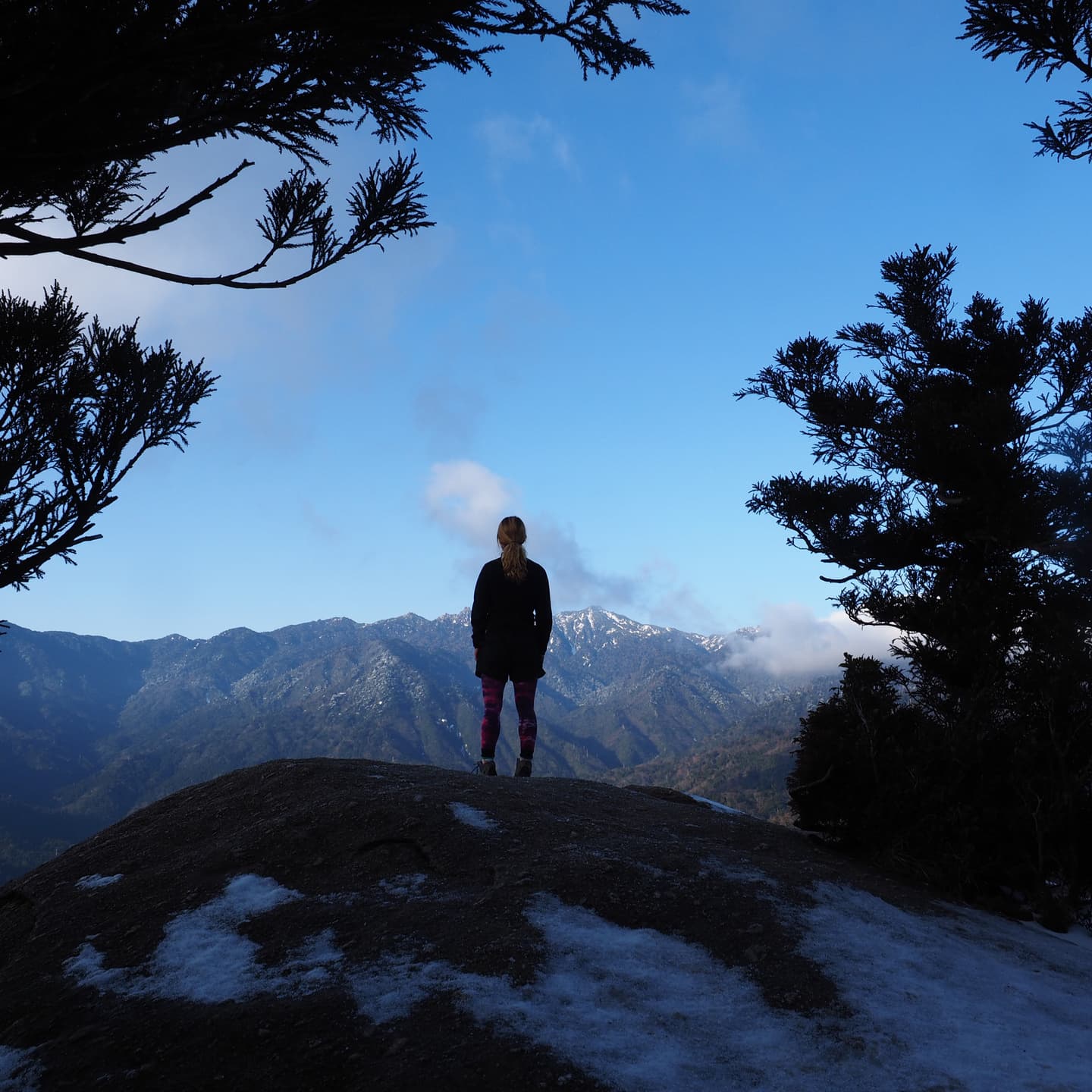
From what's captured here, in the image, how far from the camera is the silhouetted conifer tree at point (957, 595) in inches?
303

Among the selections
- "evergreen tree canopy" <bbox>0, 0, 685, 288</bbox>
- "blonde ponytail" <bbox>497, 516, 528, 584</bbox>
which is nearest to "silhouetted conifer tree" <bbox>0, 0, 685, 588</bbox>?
"evergreen tree canopy" <bbox>0, 0, 685, 288</bbox>

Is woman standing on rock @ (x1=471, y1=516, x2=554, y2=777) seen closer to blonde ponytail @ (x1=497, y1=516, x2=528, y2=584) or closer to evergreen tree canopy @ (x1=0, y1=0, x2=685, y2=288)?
blonde ponytail @ (x1=497, y1=516, x2=528, y2=584)

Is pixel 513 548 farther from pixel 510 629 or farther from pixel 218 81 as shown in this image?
pixel 218 81

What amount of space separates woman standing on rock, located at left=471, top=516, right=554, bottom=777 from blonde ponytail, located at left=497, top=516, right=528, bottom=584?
0.01 meters

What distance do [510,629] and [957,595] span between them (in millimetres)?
5634

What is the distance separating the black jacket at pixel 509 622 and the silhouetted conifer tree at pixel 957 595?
3748 millimetres

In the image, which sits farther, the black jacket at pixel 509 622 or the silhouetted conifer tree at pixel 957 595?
the black jacket at pixel 509 622

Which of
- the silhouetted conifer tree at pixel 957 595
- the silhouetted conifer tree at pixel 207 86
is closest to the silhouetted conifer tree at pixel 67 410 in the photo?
the silhouetted conifer tree at pixel 207 86

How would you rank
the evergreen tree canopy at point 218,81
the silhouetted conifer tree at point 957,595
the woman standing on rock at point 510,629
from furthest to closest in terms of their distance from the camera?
1. the woman standing on rock at point 510,629
2. the silhouetted conifer tree at point 957,595
3. the evergreen tree canopy at point 218,81

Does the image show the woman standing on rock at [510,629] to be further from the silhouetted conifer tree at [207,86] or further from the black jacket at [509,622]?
the silhouetted conifer tree at [207,86]

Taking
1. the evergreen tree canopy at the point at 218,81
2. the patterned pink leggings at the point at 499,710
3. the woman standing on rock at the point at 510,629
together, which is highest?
the evergreen tree canopy at the point at 218,81

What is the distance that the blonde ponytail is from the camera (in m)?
10.5

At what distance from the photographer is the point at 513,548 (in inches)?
417

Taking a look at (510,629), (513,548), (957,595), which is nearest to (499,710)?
(510,629)
